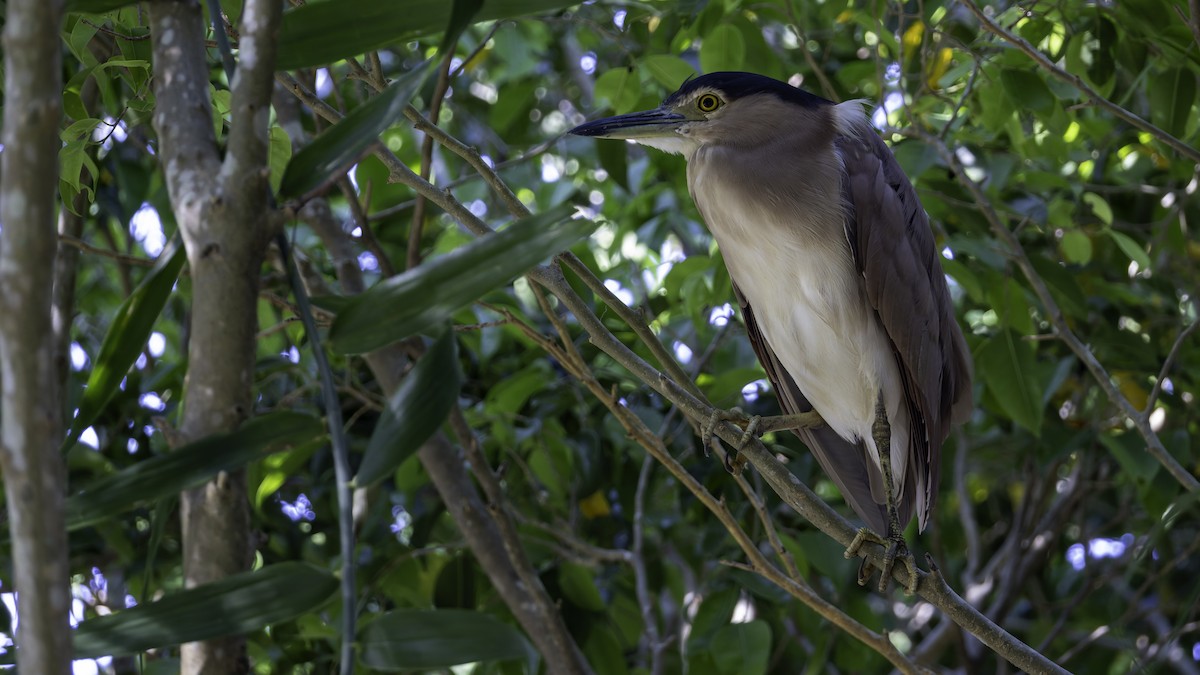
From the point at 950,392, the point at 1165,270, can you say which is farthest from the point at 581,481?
the point at 1165,270

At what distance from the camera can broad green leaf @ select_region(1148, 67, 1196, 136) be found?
2426 millimetres

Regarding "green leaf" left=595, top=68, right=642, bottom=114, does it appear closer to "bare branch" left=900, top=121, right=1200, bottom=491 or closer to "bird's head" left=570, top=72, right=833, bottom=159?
"bird's head" left=570, top=72, right=833, bottom=159

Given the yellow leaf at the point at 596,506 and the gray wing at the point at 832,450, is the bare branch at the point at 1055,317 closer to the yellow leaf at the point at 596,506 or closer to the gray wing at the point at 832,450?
the gray wing at the point at 832,450

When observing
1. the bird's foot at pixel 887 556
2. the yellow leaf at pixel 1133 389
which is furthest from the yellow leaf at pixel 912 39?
the bird's foot at pixel 887 556

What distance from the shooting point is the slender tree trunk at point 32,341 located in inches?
26.3

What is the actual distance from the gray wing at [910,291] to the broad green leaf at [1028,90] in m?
0.37

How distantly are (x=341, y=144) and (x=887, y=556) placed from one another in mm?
1754

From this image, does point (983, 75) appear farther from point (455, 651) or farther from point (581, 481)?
point (455, 651)

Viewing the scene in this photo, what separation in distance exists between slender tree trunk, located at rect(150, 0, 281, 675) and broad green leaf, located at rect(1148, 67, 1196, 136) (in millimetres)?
2192

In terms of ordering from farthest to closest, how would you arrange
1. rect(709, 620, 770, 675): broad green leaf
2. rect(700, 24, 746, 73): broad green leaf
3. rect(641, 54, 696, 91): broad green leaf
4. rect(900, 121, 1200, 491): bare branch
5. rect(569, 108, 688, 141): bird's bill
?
rect(700, 24, 746, 73): broad green leaf → rect(641, 54, 696, 91): broad green leaf → rect(569, 108, 688, 141): bird's bill → rect(709, 620, 770, 675): broad green leaf → rect(900, 121, 1200, 491): bare branch

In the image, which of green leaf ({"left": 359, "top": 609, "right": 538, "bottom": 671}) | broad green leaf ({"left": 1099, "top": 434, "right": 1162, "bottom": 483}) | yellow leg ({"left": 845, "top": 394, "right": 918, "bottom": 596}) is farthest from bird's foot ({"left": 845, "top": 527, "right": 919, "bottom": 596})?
green leaf ({"left": 359, "top": 609, "right": 538, "bottom": 671})

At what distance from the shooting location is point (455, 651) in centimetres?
81

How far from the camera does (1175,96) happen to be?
2.43 metres

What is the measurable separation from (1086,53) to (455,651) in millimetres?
Result: 2980
